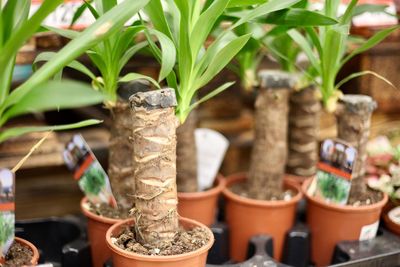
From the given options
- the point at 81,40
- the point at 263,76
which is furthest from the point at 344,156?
the point at 81,40

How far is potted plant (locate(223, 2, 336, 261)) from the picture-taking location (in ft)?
4.28

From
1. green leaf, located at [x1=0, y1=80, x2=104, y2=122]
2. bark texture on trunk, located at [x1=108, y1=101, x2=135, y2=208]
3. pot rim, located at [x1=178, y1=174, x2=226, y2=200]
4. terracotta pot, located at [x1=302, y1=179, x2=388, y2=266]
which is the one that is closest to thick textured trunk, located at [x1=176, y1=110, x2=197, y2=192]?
pot rim, located at [x1=178, y1=174, x2=226, y2=200]

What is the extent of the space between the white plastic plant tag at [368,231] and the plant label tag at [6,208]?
78cm

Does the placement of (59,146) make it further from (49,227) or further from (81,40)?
(81,40)

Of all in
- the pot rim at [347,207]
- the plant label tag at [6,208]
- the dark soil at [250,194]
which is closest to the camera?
the plant label tag at [6,208]

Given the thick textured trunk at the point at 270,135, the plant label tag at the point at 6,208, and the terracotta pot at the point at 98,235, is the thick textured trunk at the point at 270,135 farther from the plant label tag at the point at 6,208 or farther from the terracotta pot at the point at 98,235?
the plant label tag at the point at 6,208

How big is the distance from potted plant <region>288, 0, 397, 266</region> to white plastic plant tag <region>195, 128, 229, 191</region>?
267 mm

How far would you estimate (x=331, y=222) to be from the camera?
1287 mm

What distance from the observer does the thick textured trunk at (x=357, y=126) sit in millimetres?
1266

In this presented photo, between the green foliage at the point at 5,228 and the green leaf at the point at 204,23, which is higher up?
the green leaf at the point at 204,23

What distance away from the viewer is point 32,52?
1.31 metres

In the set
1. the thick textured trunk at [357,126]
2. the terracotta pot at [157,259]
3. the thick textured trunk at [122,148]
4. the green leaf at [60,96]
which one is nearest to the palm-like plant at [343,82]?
the thick textured trunk at [357,126]

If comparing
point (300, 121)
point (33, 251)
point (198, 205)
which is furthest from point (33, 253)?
point (300, 121)

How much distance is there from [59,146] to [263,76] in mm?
601
